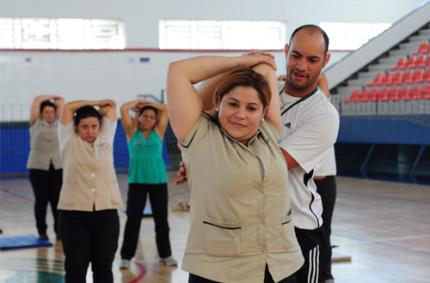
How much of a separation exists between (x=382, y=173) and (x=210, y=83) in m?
15.5

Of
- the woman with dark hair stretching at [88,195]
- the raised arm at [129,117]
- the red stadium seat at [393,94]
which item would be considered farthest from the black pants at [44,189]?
the red stadium seat at [393,94]

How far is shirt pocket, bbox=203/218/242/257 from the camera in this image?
120 inches

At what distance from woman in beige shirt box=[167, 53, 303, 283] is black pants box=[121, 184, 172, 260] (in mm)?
5169

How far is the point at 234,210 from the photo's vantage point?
306 centimetres

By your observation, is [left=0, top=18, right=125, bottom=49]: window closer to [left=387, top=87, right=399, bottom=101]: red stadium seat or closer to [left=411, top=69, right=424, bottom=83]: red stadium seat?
[left=387, top=87, right=399, bottom=101]: red stadium seat

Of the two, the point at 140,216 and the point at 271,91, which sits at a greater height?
the point at 271,91

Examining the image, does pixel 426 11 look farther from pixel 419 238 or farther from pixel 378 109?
pixel 419 238

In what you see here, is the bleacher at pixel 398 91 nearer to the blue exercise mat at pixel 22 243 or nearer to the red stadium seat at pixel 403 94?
the red stadium seat at pixel 403 94

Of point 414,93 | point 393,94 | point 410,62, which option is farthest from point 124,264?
point 410,62

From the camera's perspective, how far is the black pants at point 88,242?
570 centimetres

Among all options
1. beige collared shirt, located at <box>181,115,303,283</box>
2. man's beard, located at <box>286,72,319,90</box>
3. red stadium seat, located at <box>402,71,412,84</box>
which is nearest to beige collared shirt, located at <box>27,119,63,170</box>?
man's beard, located at <box>286,72,319,90</box>

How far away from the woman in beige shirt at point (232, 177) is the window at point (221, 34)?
67.8ft

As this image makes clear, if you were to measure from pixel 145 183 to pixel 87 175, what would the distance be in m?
2.28

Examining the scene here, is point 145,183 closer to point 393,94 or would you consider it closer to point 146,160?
point 146,160
